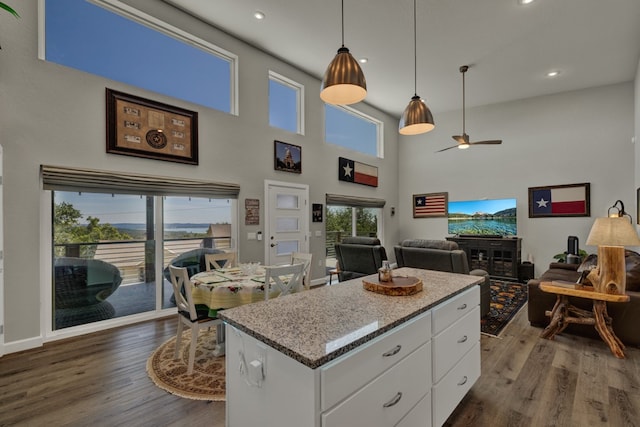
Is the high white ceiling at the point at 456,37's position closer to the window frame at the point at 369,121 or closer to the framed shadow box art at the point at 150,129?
the window frame at the point at 369,121

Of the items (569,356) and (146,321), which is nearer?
(569,356)

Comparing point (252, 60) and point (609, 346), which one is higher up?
point (252, 60)

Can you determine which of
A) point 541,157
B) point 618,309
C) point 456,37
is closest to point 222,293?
point 618,309

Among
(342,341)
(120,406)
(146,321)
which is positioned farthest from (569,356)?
(146,321)

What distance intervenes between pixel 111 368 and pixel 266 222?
9.22ft

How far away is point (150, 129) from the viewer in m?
3.67

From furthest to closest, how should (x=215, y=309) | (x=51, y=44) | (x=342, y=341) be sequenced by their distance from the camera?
1. (x=51, y=44)
2. (x=215, y=309)
3. (x=342, y=341)

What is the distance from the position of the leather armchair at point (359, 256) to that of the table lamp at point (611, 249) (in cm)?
233

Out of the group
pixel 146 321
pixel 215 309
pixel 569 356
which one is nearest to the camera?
pixel 215 309

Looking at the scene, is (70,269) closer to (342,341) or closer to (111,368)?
(111,368)

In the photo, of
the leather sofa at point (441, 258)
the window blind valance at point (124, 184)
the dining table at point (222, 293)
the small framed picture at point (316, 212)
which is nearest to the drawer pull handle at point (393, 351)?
the dining table at point (222, 293)

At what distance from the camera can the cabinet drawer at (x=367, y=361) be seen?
1.04m

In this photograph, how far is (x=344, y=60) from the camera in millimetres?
2076

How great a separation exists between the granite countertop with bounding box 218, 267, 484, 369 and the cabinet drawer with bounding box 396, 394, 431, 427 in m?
0.49
